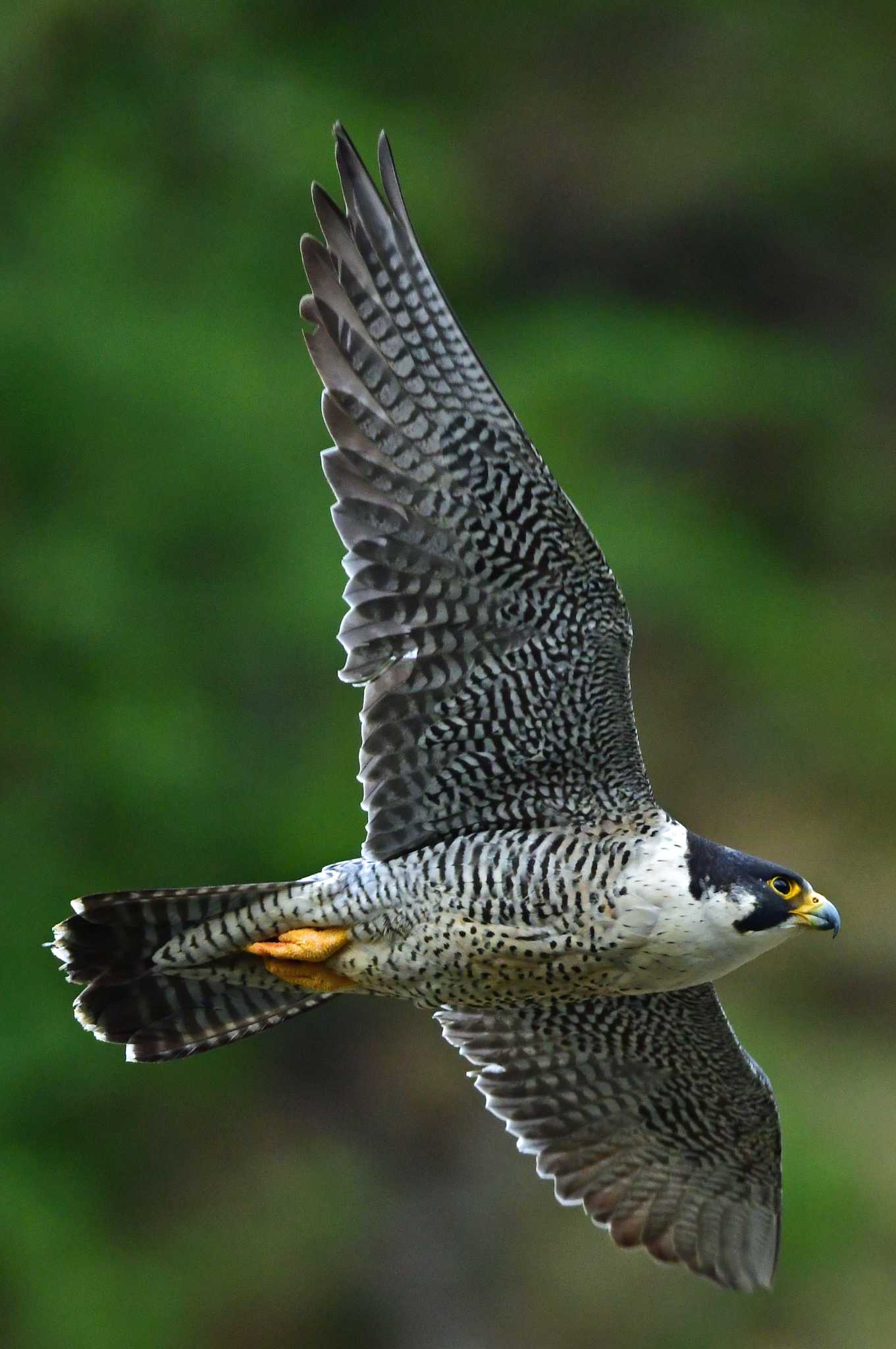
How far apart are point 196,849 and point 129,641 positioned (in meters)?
1.36

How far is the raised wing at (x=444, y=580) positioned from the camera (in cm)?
464

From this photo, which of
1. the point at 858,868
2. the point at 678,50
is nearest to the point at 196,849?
the point at 858,868

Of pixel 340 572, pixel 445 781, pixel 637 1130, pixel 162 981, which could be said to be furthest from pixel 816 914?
pixel 340 572

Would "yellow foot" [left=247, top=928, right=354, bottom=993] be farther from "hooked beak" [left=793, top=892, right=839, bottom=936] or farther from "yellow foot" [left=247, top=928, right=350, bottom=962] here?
"hooked beak" [left=793, top=892, right=839, bottom=936]

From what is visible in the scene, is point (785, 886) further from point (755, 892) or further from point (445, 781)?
point (445, 781)

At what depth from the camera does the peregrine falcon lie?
4676 mm

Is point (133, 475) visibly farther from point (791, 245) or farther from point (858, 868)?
point (791, 245)

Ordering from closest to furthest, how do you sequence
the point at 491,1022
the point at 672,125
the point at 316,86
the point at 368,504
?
1. the point at 368,504
2. the point at 491,1022
3. the point at 316,86
4. the point at 672,125

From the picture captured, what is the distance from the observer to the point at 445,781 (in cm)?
501

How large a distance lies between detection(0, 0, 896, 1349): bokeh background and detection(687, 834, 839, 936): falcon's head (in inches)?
217

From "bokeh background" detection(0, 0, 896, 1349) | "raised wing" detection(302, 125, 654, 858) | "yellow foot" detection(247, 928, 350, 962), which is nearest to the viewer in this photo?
"raised wing" detection(302, 125, 654, 858)

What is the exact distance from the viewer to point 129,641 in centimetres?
1113

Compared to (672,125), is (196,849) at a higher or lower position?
lower

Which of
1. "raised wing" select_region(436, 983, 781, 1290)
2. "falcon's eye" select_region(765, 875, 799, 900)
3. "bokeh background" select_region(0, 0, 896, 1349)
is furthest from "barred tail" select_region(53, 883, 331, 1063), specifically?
"bokeh background" select_region(0, 0, 896, 1349)
